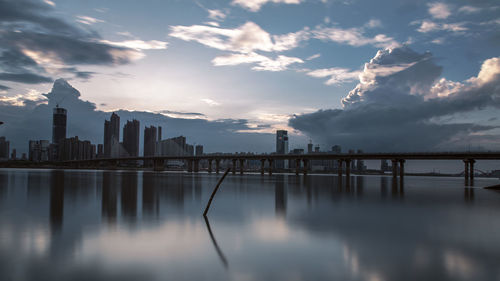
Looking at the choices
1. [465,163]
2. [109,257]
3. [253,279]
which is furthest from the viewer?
[465,163]

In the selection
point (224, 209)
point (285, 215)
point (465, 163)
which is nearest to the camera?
point (285, 215)

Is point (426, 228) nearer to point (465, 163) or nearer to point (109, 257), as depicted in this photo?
point (109, 257)

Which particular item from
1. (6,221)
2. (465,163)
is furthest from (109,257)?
(465,163)

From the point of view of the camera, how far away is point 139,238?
16.1 meters

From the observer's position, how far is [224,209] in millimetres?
28672

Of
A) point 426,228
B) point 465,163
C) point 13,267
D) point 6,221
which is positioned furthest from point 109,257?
point 465,163

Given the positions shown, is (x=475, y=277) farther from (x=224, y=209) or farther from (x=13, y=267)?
(x=224, y=209)

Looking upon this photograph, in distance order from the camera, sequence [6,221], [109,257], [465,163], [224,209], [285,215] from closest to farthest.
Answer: [109,257] < [6,221] < [285,215] < [224,209] < [465,163]

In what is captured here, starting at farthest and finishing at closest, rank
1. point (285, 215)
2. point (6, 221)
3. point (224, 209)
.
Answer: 1. point (224, 209)
2. point (285, 215)
3. point (6, 221)

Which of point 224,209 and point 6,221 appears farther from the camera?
point 224,209

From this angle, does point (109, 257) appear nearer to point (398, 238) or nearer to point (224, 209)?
point (398, 238)

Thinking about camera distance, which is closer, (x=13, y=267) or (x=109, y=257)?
(x=13, y=267)

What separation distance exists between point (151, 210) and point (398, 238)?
17.2 m

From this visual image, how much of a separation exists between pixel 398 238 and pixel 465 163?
14067 cm
